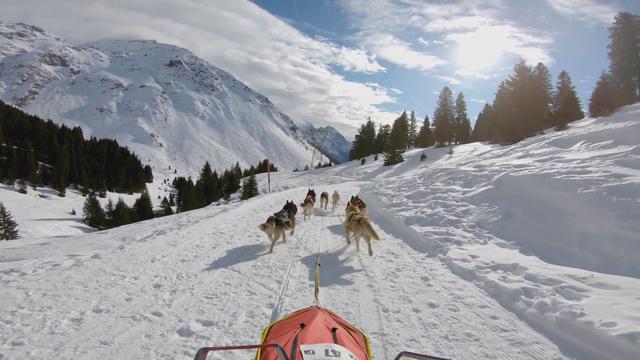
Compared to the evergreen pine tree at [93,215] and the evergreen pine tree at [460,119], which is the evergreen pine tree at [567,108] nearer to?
the evergreen pine tree at [460,119]

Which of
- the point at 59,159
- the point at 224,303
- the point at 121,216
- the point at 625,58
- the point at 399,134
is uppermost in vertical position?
the point at 625,58

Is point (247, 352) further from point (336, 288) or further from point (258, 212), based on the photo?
point (258, 212)

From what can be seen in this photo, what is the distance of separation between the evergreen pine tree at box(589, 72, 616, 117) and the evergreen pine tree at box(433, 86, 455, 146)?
25.5 m

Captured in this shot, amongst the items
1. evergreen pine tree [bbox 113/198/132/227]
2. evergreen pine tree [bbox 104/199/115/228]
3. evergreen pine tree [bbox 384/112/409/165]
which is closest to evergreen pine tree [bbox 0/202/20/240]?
evergreen pine tree [bbox 104/199/115/228]

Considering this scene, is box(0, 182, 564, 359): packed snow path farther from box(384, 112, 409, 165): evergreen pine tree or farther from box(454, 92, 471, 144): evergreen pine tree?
box(454, 92, 471, 144): evergreen pine tree

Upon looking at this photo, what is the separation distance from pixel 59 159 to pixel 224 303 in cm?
10182

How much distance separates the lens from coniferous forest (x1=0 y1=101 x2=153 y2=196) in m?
79.9

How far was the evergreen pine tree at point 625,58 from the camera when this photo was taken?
1404 inches

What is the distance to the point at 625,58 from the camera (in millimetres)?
36188

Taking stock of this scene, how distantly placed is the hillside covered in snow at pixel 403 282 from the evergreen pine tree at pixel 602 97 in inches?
1092

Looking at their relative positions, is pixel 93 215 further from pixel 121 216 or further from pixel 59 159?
pixel 59 159

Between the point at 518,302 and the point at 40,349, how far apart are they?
762 cm

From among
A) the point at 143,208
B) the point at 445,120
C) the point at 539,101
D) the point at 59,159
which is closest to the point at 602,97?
the point at 539,101

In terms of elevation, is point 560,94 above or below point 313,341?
above
